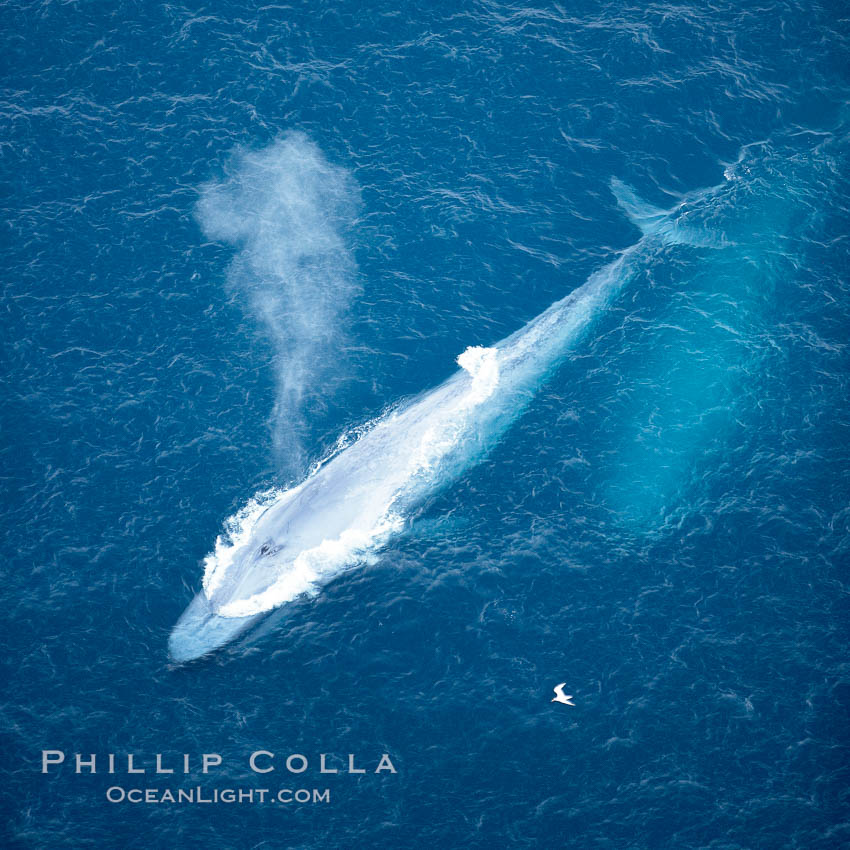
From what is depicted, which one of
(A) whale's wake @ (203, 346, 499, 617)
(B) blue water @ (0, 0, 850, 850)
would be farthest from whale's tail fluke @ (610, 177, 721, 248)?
(A) whale's wake @ (203, 346, 499, 617)

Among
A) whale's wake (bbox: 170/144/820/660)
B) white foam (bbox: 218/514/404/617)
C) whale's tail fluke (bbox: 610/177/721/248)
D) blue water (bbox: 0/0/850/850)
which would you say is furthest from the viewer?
whale's tail fluke (bbox: 610/177/721/248)

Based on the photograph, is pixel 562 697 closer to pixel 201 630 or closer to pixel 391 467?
pixel 391 467

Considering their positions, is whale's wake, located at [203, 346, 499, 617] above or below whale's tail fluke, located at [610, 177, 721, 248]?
below

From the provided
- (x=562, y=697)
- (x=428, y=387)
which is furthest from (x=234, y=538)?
(x=562, y=697)

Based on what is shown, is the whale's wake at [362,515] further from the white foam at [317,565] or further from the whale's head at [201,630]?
the whale's head at [201,630]

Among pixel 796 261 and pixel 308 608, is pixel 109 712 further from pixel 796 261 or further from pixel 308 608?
pixel 796 261

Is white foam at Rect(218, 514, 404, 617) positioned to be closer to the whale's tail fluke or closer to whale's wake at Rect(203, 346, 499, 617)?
whale's wake at Rect(203, 346, 499, 617)
